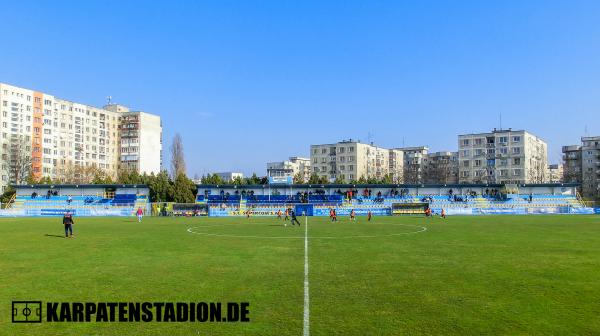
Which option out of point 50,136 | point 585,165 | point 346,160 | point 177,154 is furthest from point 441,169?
point 50,136

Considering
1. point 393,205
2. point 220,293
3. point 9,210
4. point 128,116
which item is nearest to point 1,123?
point 128,116

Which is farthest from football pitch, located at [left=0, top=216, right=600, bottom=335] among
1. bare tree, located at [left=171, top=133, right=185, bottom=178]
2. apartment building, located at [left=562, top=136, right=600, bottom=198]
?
apartment building, located at [left=562, top=136, right=600, bottom=198]

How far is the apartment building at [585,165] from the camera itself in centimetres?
15225

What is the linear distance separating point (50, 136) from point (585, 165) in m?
184

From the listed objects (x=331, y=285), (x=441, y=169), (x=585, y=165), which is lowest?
(x=331, y=285)

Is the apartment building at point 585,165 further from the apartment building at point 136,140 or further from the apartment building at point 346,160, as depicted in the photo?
the apartment building at point 136,140

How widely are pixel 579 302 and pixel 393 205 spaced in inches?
2548

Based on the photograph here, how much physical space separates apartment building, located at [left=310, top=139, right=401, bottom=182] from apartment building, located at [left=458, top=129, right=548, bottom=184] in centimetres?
3049

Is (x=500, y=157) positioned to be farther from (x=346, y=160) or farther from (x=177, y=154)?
(x=177, y=154)

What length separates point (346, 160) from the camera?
16912 centimetres

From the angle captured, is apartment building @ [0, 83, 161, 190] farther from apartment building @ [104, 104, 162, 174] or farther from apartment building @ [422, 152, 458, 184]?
apartment building @ [422, 152, 458, 184]

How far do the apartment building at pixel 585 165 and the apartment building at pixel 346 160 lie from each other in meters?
64.7

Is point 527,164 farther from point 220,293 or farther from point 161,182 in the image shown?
point 220,293

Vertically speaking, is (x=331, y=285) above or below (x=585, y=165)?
below
